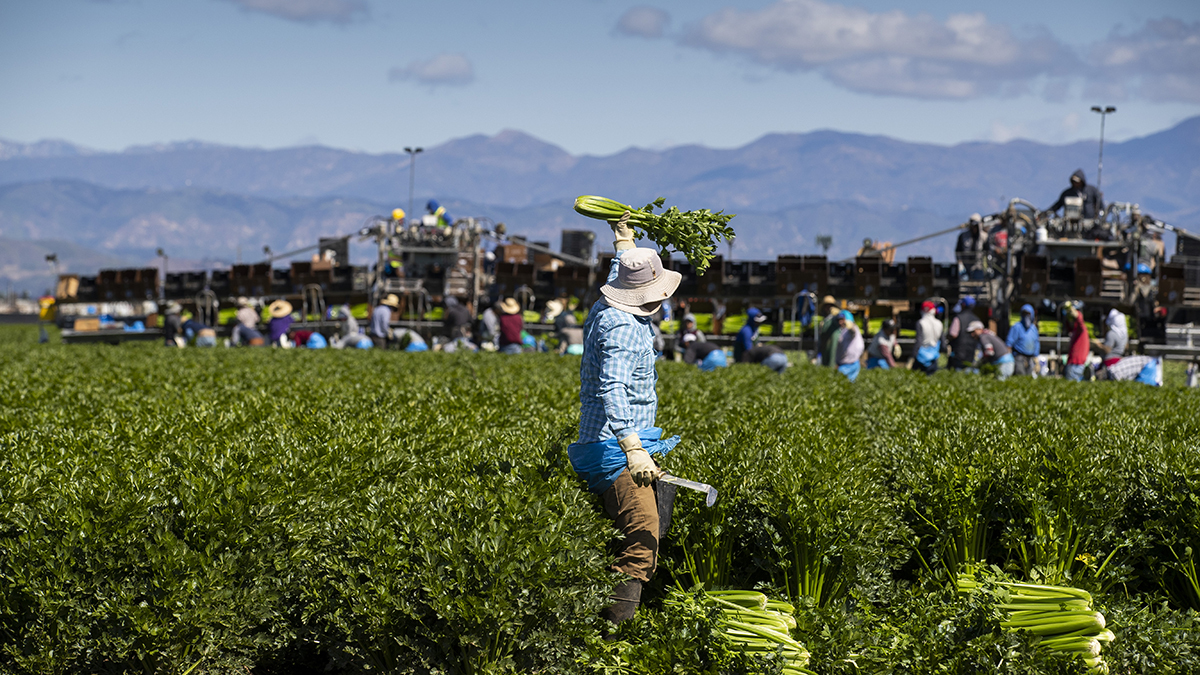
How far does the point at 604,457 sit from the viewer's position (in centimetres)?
538

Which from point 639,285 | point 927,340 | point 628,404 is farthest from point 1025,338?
point 628,404

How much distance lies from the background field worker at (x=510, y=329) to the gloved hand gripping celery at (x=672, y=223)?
1519 cm

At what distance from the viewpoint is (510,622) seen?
15.0 ft

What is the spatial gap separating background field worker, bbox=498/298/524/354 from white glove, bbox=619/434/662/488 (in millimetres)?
15872

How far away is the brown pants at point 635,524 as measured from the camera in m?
5.35

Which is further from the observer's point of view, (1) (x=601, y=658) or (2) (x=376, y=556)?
(1) (x=601, y=658)

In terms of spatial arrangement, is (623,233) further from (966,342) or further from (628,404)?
(966,342)

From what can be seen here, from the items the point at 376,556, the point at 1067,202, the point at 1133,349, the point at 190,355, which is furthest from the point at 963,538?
the point at 1067,202

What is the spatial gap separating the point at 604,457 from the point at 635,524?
390 millimetres

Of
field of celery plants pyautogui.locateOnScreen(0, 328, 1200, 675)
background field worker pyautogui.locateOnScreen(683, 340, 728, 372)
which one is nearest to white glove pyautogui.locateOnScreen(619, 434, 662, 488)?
field of celery plants pyautogui.locateOnScreen(0, 328, 1200, 675)

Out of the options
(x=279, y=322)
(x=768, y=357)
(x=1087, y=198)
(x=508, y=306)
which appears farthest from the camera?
(x=1087, y=198)

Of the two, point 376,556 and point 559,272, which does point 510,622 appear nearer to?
point 376,556

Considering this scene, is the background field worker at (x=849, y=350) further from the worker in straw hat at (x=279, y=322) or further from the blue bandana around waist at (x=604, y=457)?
the worker in straw hat at (x=279, y=322)

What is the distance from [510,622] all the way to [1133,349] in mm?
24770
